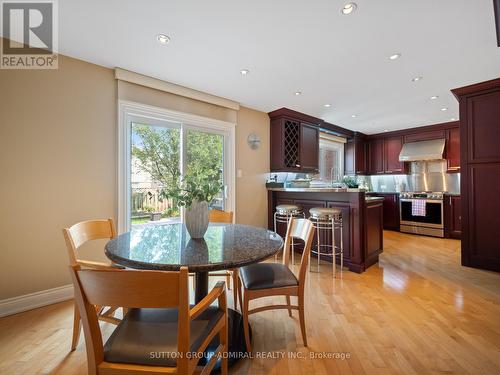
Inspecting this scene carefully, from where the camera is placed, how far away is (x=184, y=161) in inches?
119

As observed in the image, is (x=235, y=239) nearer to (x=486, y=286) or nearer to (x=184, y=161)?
(x=184, y=161)

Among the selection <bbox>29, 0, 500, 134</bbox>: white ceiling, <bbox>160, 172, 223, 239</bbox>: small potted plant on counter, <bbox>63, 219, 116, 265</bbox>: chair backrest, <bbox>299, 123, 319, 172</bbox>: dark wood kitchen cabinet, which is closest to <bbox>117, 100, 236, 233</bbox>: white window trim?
<bbox>29, 0, 500, 134</bbox>: white ceiling

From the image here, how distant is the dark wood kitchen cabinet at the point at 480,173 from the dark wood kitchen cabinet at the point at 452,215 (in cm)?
184

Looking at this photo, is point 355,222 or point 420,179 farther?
point 420,179

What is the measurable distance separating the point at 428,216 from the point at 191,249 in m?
5.32

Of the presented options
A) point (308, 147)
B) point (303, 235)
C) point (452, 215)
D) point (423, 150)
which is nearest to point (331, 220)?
point (303, 235)

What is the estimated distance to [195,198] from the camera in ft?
4.88

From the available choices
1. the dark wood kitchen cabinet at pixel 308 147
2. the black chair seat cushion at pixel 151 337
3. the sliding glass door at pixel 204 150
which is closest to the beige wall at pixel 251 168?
the sliding glass door at pixel 204 150

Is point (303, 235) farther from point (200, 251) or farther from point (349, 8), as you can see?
point (349, 8)

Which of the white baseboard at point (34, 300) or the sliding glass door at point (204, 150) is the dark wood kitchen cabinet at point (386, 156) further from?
the white baseboard at point (34, 300)

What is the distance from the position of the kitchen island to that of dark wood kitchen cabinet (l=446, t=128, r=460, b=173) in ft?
9.44

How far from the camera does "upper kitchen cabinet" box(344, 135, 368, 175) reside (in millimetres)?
5625

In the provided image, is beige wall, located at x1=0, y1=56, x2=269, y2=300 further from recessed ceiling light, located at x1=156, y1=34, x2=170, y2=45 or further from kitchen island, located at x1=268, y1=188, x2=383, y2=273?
kitchen island, located at x1=268, y1=188, x2=383, y2=273

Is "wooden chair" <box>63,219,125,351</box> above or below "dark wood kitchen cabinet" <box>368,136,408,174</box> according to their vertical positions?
below
